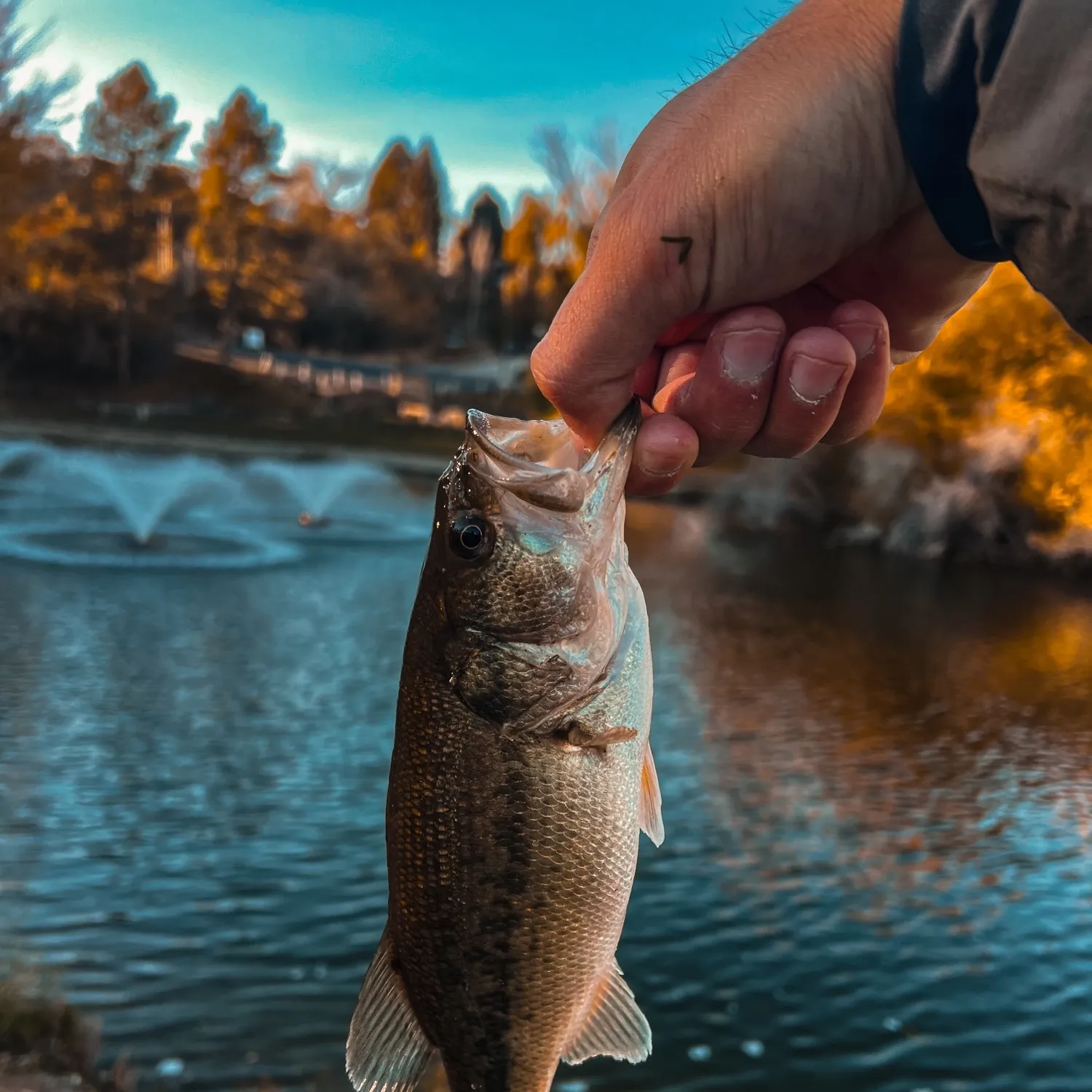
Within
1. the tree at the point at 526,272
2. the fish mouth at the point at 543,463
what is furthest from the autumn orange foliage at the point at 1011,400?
the tree at the point at 526,272

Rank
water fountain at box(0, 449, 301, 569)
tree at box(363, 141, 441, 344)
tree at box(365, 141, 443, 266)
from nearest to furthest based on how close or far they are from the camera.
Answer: water fountain at box(0, 449, 301, 569)
tree at box(363, 141, 441, 344)
tree at box(365, 141, 443, 266)

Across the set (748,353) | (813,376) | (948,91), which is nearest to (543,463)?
(748,353)

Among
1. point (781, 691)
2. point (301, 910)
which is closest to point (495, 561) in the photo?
point (301, 910)

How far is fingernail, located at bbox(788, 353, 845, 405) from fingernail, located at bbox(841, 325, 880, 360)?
0.31ft

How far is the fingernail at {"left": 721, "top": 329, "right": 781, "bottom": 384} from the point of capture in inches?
88.0

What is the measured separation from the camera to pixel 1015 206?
1.58 metres

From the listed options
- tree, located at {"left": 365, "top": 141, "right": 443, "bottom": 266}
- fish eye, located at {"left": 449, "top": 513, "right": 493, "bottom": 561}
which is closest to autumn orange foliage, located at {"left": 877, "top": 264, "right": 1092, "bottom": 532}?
fish eye, located at {"left": 449, "top": 513, "right": 493, "bottom": 561}

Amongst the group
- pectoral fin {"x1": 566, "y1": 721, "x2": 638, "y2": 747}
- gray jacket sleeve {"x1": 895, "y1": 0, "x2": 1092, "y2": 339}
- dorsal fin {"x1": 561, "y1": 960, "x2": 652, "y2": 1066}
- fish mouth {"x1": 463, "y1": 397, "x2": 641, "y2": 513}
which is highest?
gray jacket sleeve {"x1": 895, "y1": 0, "x2": 1092, "y2": 339}

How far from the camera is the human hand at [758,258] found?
1.93m

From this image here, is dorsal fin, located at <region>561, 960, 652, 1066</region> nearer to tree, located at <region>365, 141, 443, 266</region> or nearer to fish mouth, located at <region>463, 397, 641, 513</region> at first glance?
fish mouth, located at <region>463, 397, 641, 513</region>

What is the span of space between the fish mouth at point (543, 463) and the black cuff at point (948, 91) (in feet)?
2.24

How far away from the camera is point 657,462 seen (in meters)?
2.24

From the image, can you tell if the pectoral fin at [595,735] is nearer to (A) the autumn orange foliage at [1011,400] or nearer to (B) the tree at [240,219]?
(A) the autumn orange foliage at [1011,400]

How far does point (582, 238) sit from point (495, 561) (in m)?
48.8
